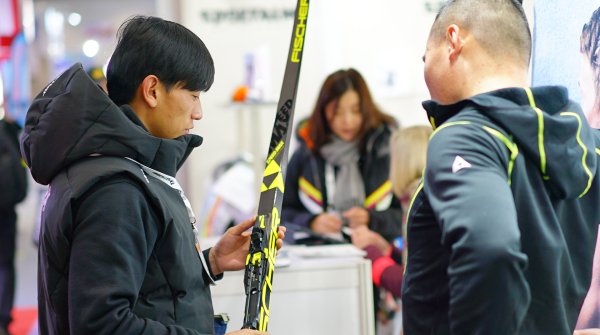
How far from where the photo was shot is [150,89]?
1606 millimetres

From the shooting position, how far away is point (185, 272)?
155 cm

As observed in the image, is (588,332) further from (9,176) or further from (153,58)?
(9,176)

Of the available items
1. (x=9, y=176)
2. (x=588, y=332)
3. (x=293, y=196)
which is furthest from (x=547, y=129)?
(x=9, y=176)

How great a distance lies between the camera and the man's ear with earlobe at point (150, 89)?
1.60 m

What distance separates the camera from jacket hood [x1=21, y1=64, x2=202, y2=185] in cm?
150

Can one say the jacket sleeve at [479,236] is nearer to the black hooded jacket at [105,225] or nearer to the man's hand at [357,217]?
the black hooded jacket at [105,225]

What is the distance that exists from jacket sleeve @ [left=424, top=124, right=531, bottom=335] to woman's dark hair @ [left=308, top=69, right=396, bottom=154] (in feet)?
7.30

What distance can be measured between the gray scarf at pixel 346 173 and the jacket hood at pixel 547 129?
2.03 m

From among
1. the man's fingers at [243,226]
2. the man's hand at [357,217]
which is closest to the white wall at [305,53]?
the man's hand at [357,217]

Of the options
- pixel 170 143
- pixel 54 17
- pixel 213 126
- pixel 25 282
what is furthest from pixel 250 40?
pixel 54 17

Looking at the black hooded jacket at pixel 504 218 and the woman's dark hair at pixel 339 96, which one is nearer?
the black hooded jacket at pixel 504 218

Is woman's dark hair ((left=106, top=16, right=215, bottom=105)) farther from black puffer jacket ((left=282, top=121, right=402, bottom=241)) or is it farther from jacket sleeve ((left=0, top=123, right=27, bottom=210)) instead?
jacket sleeve ((left=0, top=123, right=27, bottom=210))

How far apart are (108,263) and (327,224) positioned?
2.08 m

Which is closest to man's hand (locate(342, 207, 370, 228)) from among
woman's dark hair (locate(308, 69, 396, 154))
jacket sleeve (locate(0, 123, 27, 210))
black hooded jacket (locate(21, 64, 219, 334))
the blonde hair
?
woman's dark hair (locate(308, 69, 396, 154))
